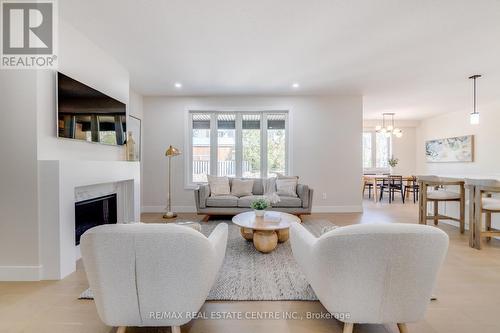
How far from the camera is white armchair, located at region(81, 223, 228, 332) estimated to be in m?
1.27

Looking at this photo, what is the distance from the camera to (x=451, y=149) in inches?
276

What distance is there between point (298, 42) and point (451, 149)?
269 inches

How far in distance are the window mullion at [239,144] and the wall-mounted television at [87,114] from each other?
8.00 ft

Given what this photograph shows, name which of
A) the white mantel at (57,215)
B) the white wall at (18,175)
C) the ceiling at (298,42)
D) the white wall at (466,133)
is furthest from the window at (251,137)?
the white wall at (466,133)

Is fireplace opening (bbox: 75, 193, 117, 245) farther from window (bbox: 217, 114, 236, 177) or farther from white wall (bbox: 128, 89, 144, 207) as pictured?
window (bbox: 217, 114, 236, 177)

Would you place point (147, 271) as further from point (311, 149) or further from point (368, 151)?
point (368, 151)

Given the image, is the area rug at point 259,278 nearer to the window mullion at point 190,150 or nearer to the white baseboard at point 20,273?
the white baseboard at point 20,273

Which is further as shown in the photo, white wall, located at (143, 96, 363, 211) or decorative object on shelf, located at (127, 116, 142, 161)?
white wall, located at (143, 96, 363, 211)

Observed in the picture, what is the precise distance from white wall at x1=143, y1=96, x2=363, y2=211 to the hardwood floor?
2821 millimetres

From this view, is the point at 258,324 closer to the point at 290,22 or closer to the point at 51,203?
the point at 51,203

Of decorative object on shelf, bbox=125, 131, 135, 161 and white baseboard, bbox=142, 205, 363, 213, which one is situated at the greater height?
decorative object on shelf, bbox=125, 131, 135, 161

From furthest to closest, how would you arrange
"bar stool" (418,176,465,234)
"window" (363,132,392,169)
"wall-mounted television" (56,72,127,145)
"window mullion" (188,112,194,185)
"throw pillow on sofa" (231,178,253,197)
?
"window" (363,132,392,169)
"window mullion" (188,112,194,185)
"throw pillow on sofa" (231,178,253,197)
"bar stool" (418,176,465,234)
"wall-mounted television" (56,72,127,145)

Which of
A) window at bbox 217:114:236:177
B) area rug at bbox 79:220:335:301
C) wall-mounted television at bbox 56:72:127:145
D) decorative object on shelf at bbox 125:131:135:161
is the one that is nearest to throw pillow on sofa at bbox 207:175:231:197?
window at bbox 217:114:236:177

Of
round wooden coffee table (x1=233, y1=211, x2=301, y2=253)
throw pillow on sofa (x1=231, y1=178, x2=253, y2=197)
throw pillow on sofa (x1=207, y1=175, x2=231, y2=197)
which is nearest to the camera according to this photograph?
round wooden coffee table (x1=233, y1=211, x2=301, y2=253)
